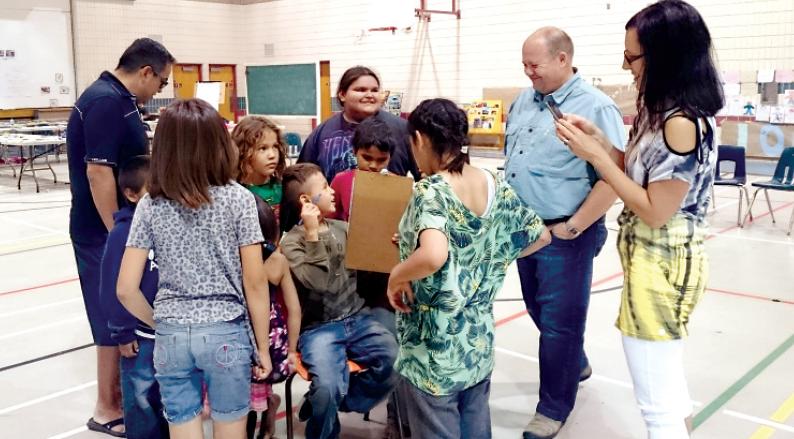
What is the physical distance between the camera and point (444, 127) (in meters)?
1.93

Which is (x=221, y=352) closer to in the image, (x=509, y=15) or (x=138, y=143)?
(x=138, y=143)

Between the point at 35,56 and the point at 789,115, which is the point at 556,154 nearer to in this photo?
the point at 789,115

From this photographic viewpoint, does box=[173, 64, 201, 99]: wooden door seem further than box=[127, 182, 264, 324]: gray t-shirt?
Yes

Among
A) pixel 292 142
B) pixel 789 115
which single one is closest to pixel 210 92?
pixel 292 142

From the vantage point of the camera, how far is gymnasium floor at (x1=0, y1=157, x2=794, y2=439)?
3.06 meters

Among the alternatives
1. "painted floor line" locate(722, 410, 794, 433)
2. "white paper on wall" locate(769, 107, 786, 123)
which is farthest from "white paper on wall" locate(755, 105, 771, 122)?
"painted floor line" locate(722, 410, 794, 433)

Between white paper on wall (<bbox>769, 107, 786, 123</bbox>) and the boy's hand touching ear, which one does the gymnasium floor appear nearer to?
the boy's hand touching ear

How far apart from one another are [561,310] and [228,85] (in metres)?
16.5

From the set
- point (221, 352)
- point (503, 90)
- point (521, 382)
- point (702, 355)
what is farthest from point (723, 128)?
point (221, 352)

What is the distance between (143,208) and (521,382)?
229 centimetres

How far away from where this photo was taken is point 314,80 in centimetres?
1600

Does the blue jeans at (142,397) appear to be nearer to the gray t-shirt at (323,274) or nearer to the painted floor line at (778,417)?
the gray t-shirt at (323,274)

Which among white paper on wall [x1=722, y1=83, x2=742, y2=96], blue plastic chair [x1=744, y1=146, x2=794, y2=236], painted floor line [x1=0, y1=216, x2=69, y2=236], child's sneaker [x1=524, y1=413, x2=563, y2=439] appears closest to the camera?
child's sneaker [x1=524, y1=413, x2=563, y2=439]

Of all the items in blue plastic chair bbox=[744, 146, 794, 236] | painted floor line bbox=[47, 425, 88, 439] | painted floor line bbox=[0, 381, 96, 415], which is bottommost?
painted floor line bbox=[47, 425, 88, 439]
